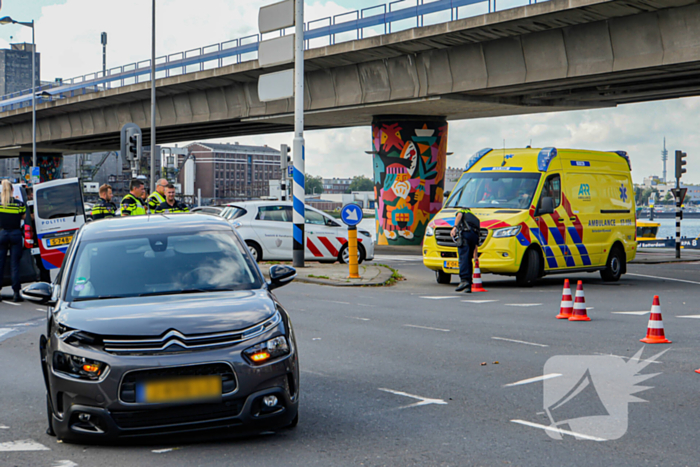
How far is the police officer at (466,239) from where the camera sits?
48.3 feet

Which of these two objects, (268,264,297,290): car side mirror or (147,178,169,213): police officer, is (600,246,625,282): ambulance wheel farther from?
(268,264,297,290): car side mirror

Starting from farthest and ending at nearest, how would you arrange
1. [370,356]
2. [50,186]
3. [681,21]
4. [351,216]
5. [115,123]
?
[115,123] < [681,21] < [351,216] < [50,186] < [370,356]

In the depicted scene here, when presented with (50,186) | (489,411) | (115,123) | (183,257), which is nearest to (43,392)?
(183,257)

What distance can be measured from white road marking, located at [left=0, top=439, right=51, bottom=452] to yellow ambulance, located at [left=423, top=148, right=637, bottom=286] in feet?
37.7

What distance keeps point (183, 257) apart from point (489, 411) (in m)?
2.50

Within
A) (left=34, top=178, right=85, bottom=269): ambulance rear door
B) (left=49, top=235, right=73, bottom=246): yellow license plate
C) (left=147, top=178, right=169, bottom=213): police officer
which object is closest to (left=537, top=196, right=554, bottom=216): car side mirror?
(left=147, top=178, right=169, bottom=213): police officer

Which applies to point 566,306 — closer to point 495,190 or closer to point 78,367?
point 495,190

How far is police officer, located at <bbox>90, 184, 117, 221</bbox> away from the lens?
13.5 metres

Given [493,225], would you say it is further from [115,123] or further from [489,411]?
[115,123]

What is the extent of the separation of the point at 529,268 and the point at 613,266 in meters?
3.31

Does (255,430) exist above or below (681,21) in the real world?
below

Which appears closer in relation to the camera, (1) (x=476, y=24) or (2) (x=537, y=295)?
(2) (x=537, y=295)

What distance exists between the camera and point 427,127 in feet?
110

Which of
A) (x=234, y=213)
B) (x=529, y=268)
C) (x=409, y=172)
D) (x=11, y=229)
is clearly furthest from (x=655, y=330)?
(x=409, y=172)
